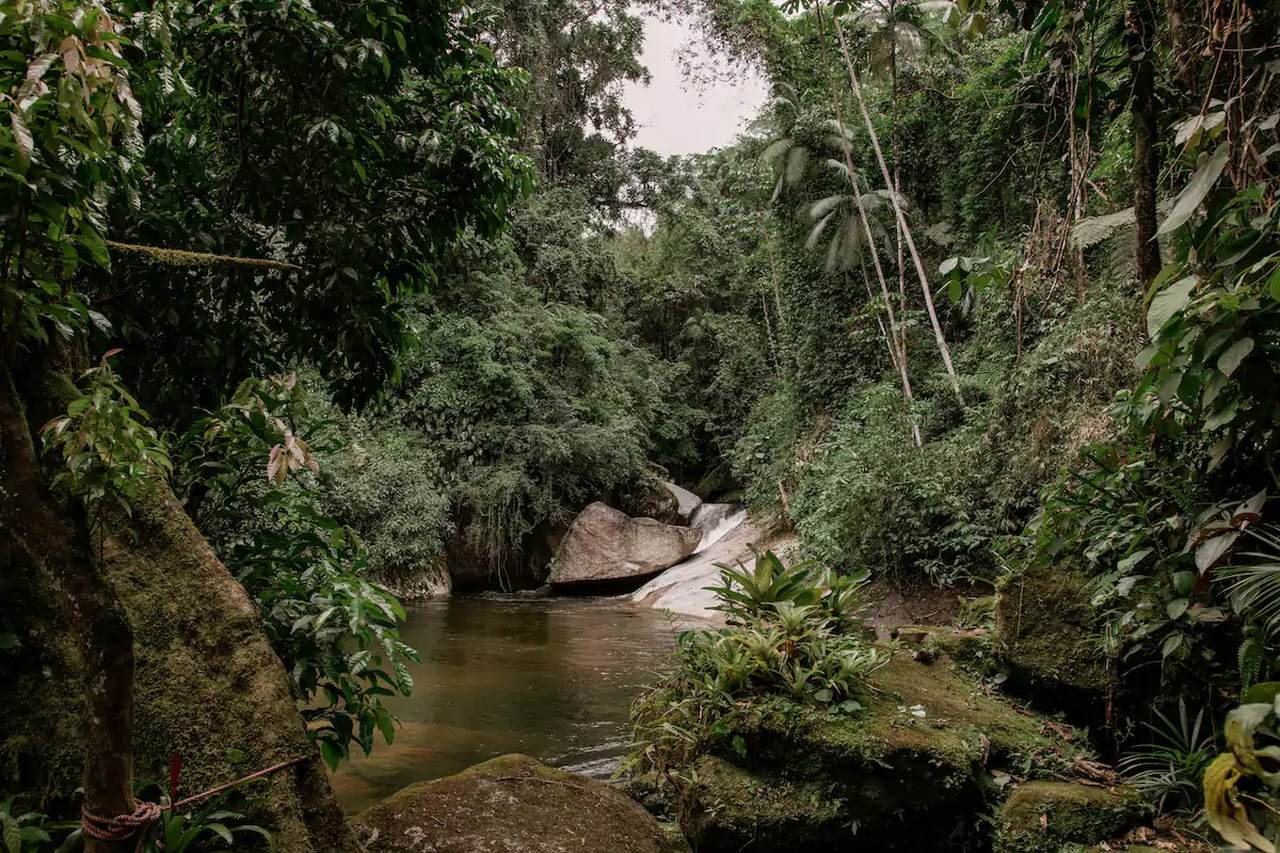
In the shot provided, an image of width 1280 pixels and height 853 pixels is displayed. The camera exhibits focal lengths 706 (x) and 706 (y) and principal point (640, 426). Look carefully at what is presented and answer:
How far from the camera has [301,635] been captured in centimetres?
270

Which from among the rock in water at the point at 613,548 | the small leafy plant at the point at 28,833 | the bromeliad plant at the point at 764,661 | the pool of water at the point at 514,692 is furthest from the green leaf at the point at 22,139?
the rock in water at the point at 613,548

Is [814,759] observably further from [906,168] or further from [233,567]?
[906,168]

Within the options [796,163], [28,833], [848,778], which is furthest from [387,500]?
[796,163]

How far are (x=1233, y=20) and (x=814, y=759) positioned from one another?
3.64m

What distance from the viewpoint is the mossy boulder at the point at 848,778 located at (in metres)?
3.29

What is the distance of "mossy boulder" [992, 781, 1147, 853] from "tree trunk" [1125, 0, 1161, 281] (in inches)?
101

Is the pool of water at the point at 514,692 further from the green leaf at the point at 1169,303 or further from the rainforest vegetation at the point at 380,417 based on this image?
the green leaf at the point at 1169,303

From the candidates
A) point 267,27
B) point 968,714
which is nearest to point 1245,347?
point 968,714

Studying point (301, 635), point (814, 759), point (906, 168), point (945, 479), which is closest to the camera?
point (301, 635)

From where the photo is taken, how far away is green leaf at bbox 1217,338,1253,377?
234 cm

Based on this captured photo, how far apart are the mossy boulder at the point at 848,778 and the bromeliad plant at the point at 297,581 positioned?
1.60 meters

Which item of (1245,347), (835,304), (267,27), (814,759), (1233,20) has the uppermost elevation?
(835,304)

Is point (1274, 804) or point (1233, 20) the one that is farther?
point (1233, 20)

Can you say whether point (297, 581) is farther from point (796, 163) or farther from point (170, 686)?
point (796, 163)
